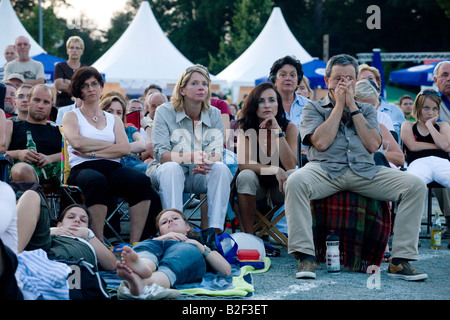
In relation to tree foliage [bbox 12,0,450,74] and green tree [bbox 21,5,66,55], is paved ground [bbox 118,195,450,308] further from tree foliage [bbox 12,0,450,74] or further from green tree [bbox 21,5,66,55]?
green tree [bbox 21,5,66,55]

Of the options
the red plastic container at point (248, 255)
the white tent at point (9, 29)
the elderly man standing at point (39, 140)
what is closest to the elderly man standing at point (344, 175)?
the red plastic container at point (248, 255)

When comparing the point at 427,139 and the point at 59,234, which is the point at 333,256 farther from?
the point at 427,139

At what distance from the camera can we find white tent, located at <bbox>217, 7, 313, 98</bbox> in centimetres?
2109

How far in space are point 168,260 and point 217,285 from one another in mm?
363

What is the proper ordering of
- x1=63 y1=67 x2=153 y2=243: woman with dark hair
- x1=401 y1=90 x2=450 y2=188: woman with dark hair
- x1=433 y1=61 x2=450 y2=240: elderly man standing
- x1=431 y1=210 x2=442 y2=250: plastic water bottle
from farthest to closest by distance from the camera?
x1=433 y1=61 x2=450 y2=240: elderly man standing
x1=401 y1=90 x2=450 y2=188: woman with dark hair
x1=431 y1=210 x2=442 y2=250: plastic water bottle
x1=63 y1=67 x2=153 y2=243: woman with dark hair

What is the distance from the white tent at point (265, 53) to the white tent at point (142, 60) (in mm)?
2448

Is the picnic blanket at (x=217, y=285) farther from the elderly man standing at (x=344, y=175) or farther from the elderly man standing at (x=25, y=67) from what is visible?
the elderly man standing at (x=25, y=67)

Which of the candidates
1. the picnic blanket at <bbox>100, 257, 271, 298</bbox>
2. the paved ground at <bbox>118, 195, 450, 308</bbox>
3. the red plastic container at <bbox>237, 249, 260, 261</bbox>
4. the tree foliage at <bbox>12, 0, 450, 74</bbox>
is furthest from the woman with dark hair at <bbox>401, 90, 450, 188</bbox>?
the tree foliage at <bbox>12, 0, 450, 74</bbox>

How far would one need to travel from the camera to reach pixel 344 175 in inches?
199

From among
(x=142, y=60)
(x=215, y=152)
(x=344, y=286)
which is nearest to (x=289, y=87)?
(x=215, y=152)

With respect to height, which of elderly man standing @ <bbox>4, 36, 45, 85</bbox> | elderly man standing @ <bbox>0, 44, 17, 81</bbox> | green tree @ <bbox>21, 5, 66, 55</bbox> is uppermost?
green tree @ <bbox>21, 5, 66, 55</bbox>

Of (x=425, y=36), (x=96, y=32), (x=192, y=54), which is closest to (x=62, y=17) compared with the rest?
(x=96, y=32)

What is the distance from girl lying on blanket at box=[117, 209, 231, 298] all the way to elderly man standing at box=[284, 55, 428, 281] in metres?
0.66

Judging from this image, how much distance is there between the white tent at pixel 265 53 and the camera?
21.1m
